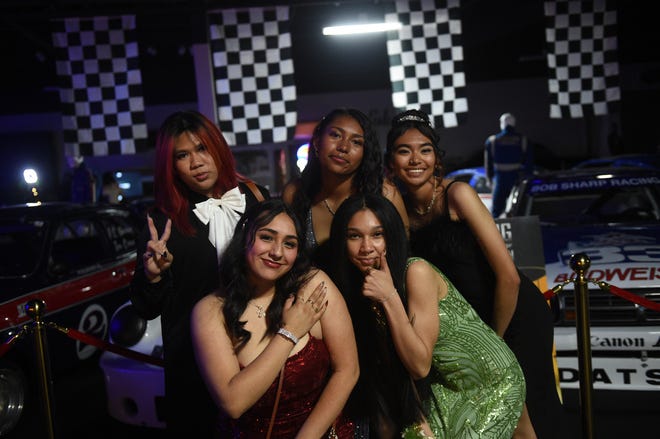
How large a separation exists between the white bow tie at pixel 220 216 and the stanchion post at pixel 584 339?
172 centimetres

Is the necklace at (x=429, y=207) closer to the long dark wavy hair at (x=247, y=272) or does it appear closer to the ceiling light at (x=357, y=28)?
the long dark wavy hair at (x=247, y=272)

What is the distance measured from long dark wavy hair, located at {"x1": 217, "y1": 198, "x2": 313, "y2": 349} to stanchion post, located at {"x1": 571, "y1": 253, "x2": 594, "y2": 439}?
1569 mm

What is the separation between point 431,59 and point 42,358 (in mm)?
5351

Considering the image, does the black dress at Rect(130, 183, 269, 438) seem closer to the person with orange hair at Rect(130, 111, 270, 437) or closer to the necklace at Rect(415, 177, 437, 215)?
the person with orange hair at Rect(130, 111, 270, 437)

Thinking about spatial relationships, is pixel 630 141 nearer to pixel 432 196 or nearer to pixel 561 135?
pixel 561 135

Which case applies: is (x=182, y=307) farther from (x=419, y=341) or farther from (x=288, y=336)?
(x=419, y=341)

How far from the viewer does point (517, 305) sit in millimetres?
2846

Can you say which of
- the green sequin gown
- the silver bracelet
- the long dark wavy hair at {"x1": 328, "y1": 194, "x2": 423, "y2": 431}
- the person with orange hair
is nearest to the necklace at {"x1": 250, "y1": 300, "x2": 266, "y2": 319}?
the silver bracelet

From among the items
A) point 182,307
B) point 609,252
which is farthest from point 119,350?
point 609,252

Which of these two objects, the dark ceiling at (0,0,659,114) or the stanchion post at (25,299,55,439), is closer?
the stanchion post at (25,299,55,439)

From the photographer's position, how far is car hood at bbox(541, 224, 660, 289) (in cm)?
360

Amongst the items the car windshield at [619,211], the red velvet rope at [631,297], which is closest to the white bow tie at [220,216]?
the red velvet rope at [631,297]

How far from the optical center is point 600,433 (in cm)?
346

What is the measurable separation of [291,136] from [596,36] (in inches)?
142
